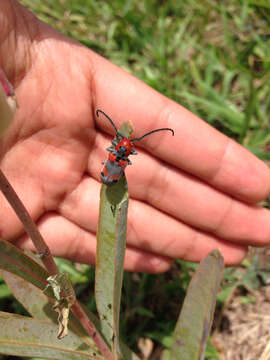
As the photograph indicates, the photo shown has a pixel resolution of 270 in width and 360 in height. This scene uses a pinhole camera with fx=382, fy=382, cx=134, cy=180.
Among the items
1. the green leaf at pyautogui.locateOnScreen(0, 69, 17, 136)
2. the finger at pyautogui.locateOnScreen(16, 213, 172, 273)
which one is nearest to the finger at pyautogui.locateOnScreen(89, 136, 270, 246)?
the finger at pyautogui.locateOnScreen(16, 213, 172, 273)

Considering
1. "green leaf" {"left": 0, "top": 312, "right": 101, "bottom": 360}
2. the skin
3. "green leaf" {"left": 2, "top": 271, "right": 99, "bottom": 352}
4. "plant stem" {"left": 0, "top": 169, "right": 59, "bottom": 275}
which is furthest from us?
the skin

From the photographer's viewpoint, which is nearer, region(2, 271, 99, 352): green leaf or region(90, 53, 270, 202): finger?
region(2, 271, 99, 352): green leaf

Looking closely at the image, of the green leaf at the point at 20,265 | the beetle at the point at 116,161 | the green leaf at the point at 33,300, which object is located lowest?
the green leaf at the point at 33,300

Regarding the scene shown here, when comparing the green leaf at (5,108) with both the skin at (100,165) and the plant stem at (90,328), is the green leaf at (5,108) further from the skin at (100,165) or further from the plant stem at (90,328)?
the skin at (100,165)

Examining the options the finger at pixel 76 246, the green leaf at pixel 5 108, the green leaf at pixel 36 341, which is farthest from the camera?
the finger at pixel 76 246

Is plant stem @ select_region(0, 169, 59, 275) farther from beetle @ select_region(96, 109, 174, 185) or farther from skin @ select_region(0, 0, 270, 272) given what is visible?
skin @ select_region(0, 0, 270, 272)

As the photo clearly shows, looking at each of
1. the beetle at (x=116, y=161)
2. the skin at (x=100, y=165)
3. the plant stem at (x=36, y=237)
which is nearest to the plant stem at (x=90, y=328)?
the plant stem at (x=36, y=237)

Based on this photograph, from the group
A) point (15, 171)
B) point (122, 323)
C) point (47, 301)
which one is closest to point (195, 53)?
point (15, 171)
